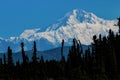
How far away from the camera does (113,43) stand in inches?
5030

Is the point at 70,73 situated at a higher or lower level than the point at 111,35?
lower

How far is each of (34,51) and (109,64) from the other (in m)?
24.5

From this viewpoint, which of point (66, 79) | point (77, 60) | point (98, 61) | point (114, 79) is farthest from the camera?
point (77, 60)

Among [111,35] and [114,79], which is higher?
[111,35]

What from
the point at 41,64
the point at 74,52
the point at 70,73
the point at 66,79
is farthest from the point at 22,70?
the point at 66,79

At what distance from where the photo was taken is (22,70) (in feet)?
460

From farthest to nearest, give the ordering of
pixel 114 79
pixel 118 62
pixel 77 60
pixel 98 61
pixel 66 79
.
Answer: pixel 77 60 < pixel 118 62 < pixel 98 61 < pixel 66 79 < pixel 114 79

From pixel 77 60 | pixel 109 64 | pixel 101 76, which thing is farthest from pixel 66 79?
pixel 77 60

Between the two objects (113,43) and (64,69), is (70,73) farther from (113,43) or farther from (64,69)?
(113,43)

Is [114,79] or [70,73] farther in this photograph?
[70,73]

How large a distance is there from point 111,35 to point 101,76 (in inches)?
976

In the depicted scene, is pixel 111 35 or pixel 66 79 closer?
pixel 66 79

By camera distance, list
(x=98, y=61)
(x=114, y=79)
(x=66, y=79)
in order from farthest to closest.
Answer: (x=98, y=61) → (x=66, y=79) → (x=114, y=79)

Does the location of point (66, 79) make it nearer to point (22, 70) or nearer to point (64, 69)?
point (64, 69)
